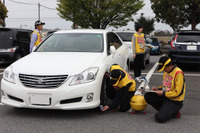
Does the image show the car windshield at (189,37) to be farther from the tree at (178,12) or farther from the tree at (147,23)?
the tree at (147,23)

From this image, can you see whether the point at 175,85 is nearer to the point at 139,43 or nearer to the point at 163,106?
the point at 163,106

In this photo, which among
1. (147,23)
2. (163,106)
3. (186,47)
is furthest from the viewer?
(147,23)

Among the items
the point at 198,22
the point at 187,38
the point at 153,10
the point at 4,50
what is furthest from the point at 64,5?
the point at 187,38

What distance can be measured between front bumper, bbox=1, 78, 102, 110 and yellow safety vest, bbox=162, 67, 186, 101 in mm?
1160

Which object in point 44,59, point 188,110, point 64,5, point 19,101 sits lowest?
point 188,110

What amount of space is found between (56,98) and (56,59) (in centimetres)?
93

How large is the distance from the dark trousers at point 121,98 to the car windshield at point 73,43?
2.91 feet

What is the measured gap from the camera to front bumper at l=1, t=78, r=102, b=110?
14.1ft

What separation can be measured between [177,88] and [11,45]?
851 cm

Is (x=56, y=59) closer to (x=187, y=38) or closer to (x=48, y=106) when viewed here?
(x=48, y=106)

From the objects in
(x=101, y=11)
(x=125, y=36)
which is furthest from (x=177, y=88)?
(x=101, y=11)

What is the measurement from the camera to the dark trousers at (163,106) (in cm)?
441

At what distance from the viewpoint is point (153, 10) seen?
3384 cm

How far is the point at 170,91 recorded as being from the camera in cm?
452
